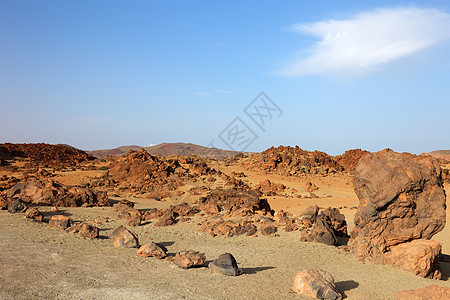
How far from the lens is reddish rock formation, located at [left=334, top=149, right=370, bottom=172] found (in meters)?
35.4

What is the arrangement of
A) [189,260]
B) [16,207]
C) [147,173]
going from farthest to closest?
[147,173], [16,207], [189,260]

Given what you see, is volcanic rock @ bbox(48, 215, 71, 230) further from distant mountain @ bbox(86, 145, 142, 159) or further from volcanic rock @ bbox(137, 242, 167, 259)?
distant mountain @ bbox(86, 145, 142, 159)

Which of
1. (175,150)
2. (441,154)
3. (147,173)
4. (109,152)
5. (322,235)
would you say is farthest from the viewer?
(109,152)

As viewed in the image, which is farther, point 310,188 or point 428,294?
point 310,188

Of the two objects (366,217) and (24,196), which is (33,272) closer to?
(366,217)

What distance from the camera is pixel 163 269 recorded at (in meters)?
7.25

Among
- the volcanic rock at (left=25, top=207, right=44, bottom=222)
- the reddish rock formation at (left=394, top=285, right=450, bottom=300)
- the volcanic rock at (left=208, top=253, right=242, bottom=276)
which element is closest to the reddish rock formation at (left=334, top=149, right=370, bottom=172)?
the volcanic rock at (left=25, top=207, right=44, bottom=222)

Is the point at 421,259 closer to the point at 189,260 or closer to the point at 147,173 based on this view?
the point at 189,260

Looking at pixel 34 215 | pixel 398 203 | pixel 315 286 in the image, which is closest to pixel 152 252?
pixel 315 286

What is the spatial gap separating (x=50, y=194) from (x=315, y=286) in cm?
1130

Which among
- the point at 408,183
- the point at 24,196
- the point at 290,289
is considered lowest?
the point at 290,289

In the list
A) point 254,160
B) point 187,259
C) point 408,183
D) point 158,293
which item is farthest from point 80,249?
point 254,160

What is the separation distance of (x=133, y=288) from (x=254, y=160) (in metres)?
27.4

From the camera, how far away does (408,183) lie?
8609 mm
